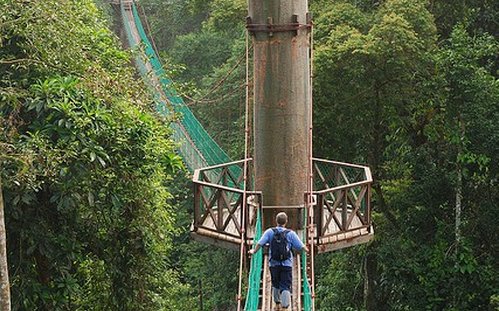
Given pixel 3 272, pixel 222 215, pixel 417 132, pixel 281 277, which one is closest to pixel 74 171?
pixel 3 272

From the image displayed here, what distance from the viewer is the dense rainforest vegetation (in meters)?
6.27

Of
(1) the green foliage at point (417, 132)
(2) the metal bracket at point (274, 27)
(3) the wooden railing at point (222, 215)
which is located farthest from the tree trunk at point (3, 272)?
(1) the green foliage at point (417, 132)

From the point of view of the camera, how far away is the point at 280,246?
5.21 m

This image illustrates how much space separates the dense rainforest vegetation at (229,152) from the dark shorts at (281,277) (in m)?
1.55

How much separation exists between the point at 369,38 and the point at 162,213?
397cm

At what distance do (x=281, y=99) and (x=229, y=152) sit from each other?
31.9ft

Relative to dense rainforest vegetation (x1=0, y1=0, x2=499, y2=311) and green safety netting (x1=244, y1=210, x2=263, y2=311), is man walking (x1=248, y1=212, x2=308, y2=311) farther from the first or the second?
dense rainforest vegetation (x1=0, y1=0, x2=499, y2=311)

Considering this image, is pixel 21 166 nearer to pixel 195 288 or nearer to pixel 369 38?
pixel 369 38

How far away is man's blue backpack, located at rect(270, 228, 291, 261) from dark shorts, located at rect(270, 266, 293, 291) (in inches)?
2.4

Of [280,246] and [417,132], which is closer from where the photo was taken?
[280,246]

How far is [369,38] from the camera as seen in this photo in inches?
405

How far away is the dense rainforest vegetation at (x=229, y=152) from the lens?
627 centimetres

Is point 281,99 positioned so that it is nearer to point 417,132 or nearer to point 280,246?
point 280,246

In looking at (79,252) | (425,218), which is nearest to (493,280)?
(425,218)
